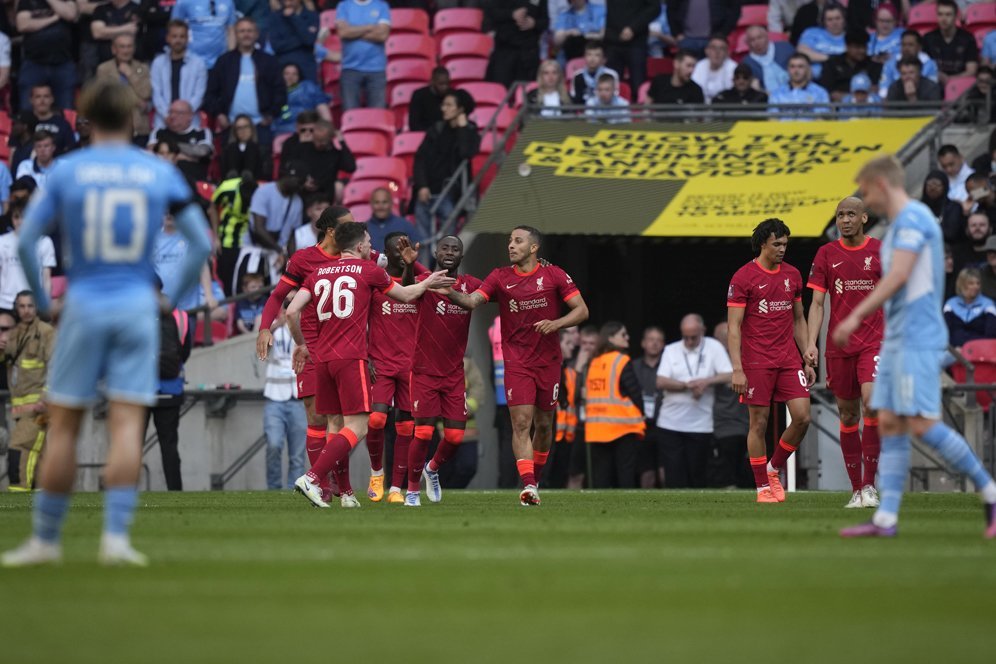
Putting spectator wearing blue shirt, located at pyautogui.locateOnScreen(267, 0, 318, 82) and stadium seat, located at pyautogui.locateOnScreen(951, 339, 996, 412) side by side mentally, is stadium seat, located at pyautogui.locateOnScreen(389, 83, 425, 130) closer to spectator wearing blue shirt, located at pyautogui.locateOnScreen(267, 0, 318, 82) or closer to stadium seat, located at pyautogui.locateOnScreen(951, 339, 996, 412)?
spectator wearing blue shirt, located at pyautogui.locateOnScreen(267, 0, 318, 82)

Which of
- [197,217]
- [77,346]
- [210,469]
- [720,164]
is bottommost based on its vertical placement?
[210,469]

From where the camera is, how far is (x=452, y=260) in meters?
14.7

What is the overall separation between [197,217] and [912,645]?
4.08m

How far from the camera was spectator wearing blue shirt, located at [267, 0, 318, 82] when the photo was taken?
2628 cm

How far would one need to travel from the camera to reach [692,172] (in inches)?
859

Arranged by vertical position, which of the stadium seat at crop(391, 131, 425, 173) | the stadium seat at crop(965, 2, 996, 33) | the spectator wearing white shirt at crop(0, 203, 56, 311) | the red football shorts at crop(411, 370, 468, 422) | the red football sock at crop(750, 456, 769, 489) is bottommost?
the red football sock at crop(750, 456, 769, 489)

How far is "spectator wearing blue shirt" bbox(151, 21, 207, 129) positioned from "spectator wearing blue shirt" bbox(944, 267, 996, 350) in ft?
39.0

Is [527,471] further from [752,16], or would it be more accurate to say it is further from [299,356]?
[752,16]

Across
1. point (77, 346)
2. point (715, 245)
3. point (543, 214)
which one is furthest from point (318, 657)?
point (715, 245)

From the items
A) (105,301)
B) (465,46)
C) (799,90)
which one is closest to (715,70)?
(799,90)

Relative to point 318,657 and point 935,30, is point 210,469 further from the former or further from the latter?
point 318,657

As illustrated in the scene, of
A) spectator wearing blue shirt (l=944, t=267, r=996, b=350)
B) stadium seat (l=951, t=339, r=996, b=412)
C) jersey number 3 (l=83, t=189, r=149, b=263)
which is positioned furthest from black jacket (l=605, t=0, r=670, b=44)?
jersey number 3 (l=83, t=189, r=149, b=263)

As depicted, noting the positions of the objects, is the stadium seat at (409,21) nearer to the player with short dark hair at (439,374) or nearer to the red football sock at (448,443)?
the player with short dark hair at (439,374)

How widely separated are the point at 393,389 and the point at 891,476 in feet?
24.0
